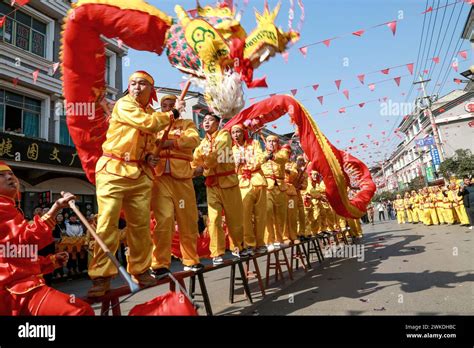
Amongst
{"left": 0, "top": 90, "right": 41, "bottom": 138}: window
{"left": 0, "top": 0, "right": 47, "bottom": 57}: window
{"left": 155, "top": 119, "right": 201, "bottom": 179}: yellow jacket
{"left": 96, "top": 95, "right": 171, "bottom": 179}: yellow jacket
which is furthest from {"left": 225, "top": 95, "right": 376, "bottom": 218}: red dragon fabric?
{"left": 0, "top": 0, "right": 47, "bottom": 57}: window

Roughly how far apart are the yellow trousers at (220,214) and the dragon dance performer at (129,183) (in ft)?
4.55

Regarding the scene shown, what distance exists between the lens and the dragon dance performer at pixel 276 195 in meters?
6.19

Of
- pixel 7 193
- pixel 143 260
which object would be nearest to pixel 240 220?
pixel 143 260

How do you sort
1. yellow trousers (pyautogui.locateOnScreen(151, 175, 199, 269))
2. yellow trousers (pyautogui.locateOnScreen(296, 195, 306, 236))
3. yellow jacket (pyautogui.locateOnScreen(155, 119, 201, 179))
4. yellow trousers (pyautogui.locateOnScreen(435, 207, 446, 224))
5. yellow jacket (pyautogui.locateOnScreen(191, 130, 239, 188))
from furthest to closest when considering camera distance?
yellow trousers (pyautogui.locateOnScreen(435, 207, 446, 224)) < yellow trousers (pyautogui.locateOnScreen(296, 195, 306, 236)) < yellow jacket (pyautogui.locateOnScreen(191, 130, 239, 188)) < yellow jacket (pyautogui.locateOnScreen(155, 119, 201, 179)) < yellow trousers (pyautogui.locateOnScreen(151, 175, 199, 269))

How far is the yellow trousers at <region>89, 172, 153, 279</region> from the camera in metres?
2.78

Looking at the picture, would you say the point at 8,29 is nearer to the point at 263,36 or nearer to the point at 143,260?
the point at 263,36

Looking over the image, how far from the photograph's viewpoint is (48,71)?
12094 mm

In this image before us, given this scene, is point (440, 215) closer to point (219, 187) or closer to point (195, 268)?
point (219, 187)

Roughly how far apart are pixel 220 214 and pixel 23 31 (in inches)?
448

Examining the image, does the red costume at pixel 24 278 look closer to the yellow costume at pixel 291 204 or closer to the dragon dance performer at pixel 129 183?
the dragon dance performer at pixel 129 183

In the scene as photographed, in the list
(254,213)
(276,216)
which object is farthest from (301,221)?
(254,213)

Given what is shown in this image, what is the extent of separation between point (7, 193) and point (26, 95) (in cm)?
1108

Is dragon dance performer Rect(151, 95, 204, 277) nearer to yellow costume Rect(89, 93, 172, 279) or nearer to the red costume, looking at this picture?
yellow costume Rect(89, 93, 172, 279)

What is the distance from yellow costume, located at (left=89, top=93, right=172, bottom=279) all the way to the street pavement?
1898mm
